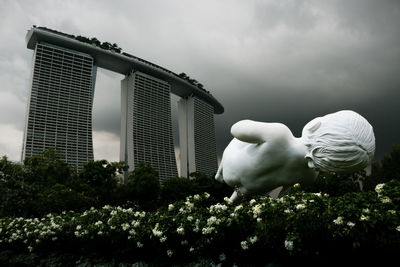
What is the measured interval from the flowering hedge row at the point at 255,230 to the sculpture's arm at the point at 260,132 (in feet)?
3.22

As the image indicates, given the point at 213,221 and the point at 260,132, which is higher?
the point at 260,132

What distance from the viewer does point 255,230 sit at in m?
3.03

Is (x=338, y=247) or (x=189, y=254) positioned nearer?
(x=338, y=247)

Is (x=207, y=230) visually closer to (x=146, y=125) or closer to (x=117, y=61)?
(x=117, y=61)

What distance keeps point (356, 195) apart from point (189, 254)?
1.78m

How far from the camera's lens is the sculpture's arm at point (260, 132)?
4.35 metres

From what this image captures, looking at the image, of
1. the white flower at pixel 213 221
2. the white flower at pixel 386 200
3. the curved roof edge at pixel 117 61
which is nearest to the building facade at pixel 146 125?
the curved roof edge at pixel 117 61

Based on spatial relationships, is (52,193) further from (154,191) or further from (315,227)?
(315,227)

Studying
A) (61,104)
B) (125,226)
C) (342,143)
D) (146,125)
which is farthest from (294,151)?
(146,125)

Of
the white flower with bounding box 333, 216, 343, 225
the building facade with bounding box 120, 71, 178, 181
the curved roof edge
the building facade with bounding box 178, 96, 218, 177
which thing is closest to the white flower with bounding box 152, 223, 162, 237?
the white flower with bounding box 333, 216, 343, 225

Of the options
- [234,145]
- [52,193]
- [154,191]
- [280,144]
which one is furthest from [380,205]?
[154,191]

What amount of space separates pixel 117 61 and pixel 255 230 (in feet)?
203

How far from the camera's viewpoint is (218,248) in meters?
3.30

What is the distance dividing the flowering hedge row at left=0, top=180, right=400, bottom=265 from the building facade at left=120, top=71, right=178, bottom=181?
56.7 m
